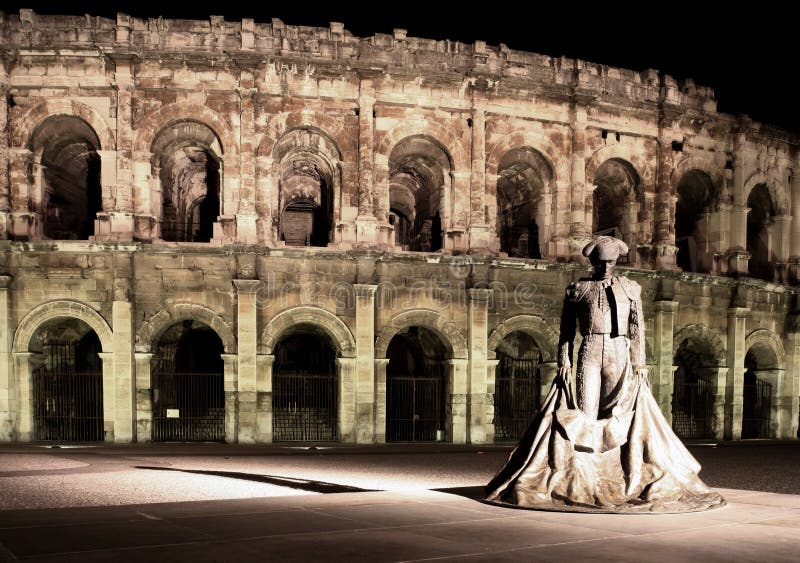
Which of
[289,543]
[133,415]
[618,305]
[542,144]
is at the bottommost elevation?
[133,415]

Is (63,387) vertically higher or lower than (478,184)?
lower

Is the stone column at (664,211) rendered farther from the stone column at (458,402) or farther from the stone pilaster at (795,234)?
the stone column at (458,402)

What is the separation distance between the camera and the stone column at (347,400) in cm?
1667

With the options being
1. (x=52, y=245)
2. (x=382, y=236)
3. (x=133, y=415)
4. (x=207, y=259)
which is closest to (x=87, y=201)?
(x=52, y=245)

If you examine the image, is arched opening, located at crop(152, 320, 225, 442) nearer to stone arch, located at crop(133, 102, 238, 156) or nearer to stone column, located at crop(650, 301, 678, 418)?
stone arch, located at crop(133, 102, 238, 156)

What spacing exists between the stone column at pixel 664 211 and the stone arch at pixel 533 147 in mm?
2782

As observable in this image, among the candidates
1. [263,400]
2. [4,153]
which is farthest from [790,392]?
[4,153]

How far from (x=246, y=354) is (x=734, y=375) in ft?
42.0

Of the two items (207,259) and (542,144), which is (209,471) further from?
(542,144)

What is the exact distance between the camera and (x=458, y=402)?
17.2 metres

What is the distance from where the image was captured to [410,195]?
73.2 ft

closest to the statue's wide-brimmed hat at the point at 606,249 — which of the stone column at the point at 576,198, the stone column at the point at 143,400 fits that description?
the stone column at the point at 576,198

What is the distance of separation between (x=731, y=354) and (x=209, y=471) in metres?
14.8

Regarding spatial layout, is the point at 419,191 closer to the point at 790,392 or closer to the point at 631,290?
the point at 790,392
